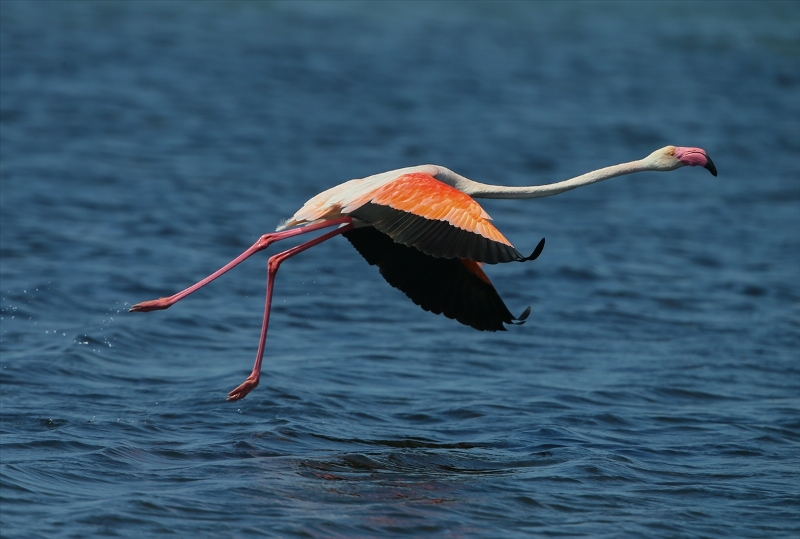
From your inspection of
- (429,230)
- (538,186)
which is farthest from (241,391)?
(538,186)

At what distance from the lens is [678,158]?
9.33m

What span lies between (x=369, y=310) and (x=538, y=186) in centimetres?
436

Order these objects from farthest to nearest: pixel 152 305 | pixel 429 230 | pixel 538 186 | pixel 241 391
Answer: pixel 538 186
pixel 152 305
pixel 241 391
pixel 429 230

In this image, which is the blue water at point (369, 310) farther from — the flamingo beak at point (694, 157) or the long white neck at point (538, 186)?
the flamingo beak at point (694, 157)

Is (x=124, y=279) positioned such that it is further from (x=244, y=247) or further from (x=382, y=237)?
(x=382, y=237)

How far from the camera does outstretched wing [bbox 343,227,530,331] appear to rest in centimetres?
890

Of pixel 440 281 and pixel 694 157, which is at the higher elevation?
pixel 694 157

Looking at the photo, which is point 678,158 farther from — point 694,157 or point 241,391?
point 241,391

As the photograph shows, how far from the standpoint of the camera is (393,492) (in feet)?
25.0

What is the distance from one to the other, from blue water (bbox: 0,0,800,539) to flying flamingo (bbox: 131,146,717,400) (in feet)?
3.60

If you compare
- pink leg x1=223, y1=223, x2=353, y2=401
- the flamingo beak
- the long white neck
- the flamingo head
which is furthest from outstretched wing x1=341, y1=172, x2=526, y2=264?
the flamingo beak

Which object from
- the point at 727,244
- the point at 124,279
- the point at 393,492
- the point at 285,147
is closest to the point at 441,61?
the point at 285,147

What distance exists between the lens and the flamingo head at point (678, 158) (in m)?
9.21

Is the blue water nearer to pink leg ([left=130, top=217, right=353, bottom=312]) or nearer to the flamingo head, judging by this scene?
pink leg ([left=130, top=217, right=353, bottom=312])
